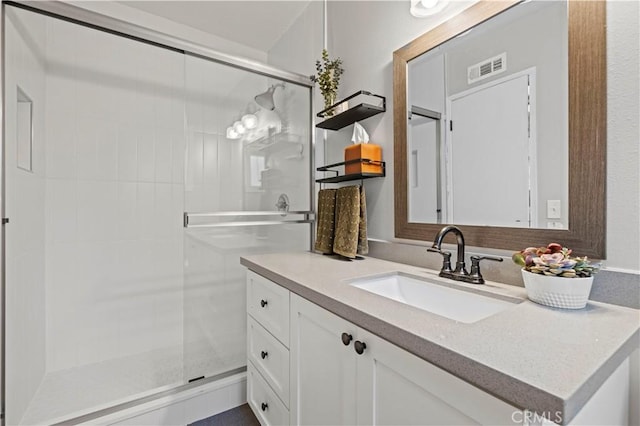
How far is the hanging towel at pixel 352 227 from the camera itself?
1.39 m

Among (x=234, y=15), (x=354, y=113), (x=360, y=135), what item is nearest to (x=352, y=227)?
(x=360, y=135)

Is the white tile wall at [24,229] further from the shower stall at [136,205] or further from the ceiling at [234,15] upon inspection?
the ceiling at [234,15]

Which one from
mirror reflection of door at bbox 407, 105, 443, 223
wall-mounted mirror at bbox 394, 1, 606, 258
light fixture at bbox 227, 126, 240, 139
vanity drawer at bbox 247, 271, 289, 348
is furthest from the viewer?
light fixture at bbox 227, 126, 240, 139

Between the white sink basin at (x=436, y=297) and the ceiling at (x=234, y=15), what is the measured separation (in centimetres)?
189

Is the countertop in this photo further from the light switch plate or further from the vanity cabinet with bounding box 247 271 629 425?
the light switch plate

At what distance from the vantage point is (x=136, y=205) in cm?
210

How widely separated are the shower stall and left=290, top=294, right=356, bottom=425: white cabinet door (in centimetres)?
85

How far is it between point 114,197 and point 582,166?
2.43 meters

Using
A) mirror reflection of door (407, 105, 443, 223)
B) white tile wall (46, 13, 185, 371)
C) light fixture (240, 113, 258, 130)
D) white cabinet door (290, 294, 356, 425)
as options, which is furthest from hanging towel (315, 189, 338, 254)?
white tile wall (46, 13, 185, 371)

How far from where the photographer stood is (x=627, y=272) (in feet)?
2.36

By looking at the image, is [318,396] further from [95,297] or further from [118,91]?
[118,91]

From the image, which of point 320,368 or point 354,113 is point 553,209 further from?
point 354,113

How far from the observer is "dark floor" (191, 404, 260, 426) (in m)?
1.52

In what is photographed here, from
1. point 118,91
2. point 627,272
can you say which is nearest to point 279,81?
point 118,91
